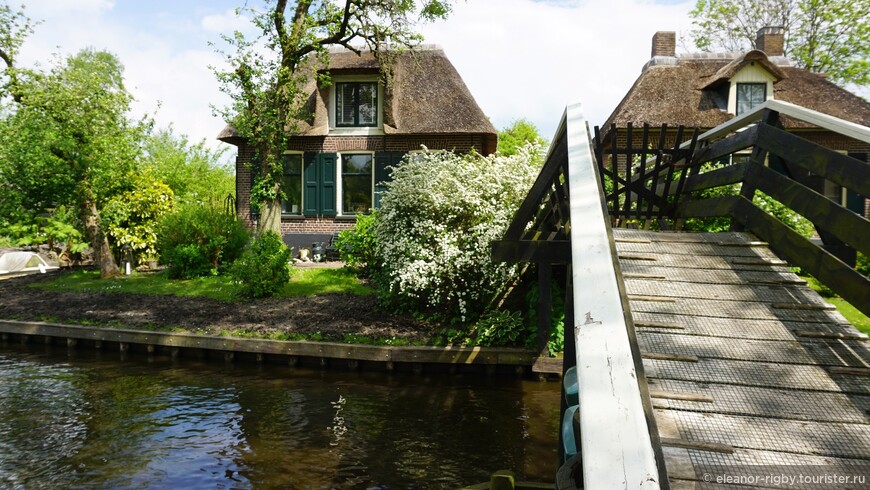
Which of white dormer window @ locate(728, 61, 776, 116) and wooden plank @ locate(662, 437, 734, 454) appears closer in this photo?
wooden plank @ locate(662, 437, 734, 454)

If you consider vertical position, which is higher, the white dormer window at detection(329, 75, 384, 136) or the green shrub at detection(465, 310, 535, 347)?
the white dormer window at detection(329, 75, 384, 136)

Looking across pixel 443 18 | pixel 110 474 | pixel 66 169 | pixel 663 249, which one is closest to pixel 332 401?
pixel 110 474

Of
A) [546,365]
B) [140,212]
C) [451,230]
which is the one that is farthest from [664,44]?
[140,212]

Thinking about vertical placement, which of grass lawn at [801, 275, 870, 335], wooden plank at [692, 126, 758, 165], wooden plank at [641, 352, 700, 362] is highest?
wooden plank at [692, 126, 758, 165]

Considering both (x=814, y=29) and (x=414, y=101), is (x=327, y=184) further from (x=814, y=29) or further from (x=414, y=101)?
(x=814, y=29)

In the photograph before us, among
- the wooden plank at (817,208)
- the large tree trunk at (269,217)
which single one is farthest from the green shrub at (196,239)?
the wooden plank at (817,208)

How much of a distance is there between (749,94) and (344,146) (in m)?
13.5

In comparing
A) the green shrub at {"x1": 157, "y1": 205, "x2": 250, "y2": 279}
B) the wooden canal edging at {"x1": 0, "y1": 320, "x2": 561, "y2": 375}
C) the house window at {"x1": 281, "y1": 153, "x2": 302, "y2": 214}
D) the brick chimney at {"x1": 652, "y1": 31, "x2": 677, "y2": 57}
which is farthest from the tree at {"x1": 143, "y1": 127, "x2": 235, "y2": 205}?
the brick chimney at {"x1": 652, "y1": 31, "x2": 677, "y2": 57}

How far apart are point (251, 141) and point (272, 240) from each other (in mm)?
2356

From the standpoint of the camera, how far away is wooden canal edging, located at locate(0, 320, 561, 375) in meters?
9.67

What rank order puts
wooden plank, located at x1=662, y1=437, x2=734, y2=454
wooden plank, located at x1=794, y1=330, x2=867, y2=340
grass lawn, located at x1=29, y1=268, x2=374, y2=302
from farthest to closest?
grass lawn, located at x1=29, y1=268, x2=374, y2=302 → wooden plank, located at x1=794, y1=330, x2=867, y2=340 → wooden plank, located at x1=662, y1=437, x2=734, y2=454

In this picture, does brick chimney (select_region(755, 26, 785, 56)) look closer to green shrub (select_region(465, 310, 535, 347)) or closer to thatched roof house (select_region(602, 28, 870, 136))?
thatched roof house (select_region(602, 28, 870, 136))

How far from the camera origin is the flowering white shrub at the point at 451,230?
10.2 m

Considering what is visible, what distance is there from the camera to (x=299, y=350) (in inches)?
405
